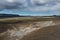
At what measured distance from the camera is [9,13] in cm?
75

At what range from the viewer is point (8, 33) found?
765 millimetres

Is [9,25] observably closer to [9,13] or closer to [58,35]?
[9,13]

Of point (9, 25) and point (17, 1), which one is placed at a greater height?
point (17, 1)

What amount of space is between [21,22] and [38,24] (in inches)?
4.0

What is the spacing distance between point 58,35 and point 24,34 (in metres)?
0.20

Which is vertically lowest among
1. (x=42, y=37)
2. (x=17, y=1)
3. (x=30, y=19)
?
(x=42, y=37)

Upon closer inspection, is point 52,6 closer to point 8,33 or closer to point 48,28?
point 48,28

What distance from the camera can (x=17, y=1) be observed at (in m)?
0.76

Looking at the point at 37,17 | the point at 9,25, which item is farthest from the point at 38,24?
the point at 9,25

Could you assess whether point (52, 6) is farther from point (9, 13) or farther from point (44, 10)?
point (9, 13)

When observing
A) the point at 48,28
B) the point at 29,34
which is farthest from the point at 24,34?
the point at 48,28

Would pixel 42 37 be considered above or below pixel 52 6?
below

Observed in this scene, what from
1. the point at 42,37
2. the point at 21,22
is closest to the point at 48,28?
the point at 42,37

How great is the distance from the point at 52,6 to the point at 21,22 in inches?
8.2
